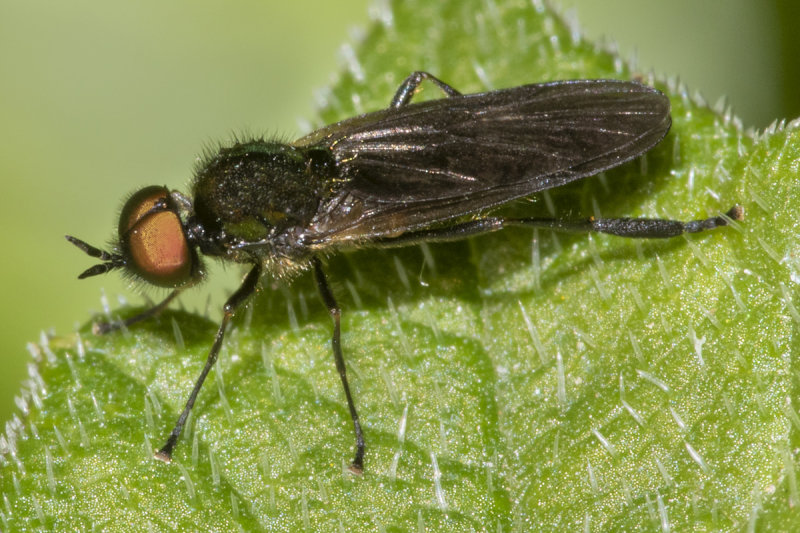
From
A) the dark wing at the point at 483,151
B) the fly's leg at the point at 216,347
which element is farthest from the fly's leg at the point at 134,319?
the dark wing at the point at 483,151

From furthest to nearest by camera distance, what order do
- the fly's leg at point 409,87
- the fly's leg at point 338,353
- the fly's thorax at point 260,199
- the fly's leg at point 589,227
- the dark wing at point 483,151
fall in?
the fly's leg at point 409,87, the fly's thorax at point 260,199, the dark wing at point 483,151, the fly's leg at point 589,227, the fly's leg at point 338,353

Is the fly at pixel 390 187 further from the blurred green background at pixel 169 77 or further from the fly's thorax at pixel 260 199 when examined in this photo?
the blurred green background at pixel 169 77

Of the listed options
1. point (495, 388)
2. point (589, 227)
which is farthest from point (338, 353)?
point (589, 227)

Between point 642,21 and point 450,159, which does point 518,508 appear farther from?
point 642,21

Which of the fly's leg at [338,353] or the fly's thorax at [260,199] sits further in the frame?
the fly's thorax at [260,199]

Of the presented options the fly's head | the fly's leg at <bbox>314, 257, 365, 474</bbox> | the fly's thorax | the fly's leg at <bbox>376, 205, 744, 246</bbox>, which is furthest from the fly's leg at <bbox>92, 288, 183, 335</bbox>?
the fly's leg at <bbox>376, 205, 744, 246</bbox>

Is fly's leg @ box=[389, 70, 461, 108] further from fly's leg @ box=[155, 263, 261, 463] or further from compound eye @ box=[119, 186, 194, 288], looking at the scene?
compound eye @ box=[119, 186, 194, 288]

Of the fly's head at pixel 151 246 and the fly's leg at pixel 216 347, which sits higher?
the fly's head at pixel 151 246
